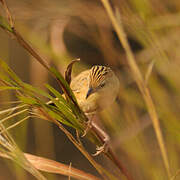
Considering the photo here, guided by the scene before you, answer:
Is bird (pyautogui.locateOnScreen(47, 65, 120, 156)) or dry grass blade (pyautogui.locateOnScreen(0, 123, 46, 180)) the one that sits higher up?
dry grass blade (pyautogui.locateOnScreen(0, 123, 46, 180))

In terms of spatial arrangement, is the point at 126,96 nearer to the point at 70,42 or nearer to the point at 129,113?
the point at 129,113

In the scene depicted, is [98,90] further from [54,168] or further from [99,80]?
[54,168]

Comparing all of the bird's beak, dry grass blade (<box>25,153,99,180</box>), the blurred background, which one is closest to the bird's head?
the bird's beak

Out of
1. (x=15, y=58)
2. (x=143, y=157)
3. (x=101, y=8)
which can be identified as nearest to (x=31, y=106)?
(x=143, y=157)

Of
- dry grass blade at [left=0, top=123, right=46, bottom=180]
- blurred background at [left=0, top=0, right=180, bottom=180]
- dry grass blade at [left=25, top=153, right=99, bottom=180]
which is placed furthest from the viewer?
blurred background at [left=0, top=0, right=180, bottom=180]

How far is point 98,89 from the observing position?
1352 mm

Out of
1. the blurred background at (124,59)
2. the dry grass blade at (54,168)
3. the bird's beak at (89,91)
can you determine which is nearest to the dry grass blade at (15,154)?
the dry grass blade at (54,168)

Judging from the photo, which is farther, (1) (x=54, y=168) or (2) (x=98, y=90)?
(2) (x=98, y=90)

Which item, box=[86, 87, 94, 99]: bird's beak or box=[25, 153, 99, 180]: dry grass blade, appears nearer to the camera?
box=[25, 153, 99, 180]: dry grass blade

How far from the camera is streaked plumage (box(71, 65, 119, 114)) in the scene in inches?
52.6

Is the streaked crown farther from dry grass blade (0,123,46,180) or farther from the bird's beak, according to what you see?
dry grass blade (0,123,46,180)

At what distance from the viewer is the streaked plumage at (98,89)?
134cm

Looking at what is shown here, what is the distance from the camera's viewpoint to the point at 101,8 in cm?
206

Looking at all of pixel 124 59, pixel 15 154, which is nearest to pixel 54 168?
pixel 15 154
